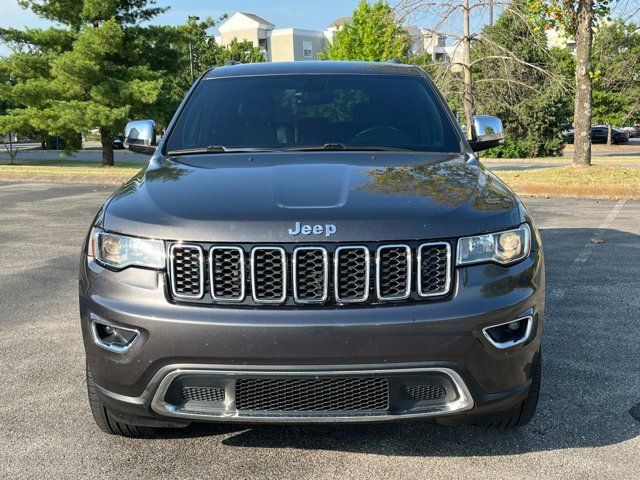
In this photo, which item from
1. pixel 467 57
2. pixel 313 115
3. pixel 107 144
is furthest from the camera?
pixel 107 144

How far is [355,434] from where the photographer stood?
10.2ft

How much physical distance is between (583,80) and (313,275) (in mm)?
13437

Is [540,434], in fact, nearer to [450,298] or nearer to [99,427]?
[450,298]

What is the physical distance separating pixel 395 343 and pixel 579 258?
5074 millimetres

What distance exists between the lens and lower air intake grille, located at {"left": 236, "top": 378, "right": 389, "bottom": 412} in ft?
8.45

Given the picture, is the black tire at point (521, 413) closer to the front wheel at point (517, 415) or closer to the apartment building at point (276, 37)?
the front wheel at point (517, 415)

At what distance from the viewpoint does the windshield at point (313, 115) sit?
3918 millimetres

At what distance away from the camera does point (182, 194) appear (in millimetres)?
2904

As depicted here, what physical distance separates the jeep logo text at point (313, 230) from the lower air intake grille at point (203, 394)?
2.22 ft

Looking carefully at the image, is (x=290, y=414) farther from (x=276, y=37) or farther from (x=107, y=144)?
(x=276, y=37)

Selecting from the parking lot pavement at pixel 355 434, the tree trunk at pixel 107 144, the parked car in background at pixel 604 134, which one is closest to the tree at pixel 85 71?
the tree trunk at pixel 107 144

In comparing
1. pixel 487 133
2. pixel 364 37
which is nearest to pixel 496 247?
pixel 487 133

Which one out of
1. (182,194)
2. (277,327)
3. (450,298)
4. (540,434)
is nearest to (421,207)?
(450,298)

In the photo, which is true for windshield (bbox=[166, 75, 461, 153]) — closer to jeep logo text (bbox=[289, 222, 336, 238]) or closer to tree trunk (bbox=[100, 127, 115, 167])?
jeep logo text (bbox=[289, 222, 336, 238])
